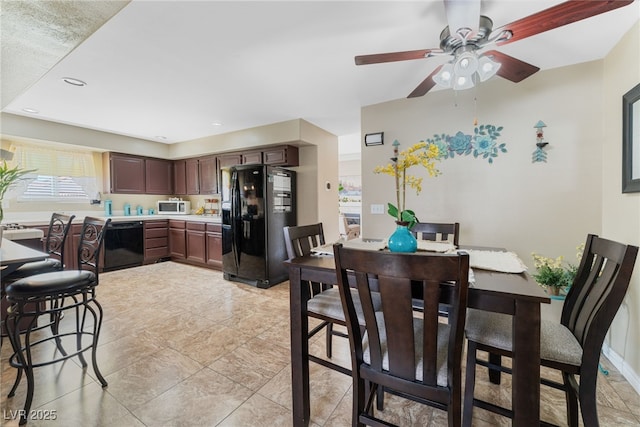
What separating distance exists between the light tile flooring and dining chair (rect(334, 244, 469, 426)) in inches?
23.9

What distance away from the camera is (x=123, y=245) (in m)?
4.54

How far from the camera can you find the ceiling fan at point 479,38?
126 centimetres

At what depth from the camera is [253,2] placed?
160 cm

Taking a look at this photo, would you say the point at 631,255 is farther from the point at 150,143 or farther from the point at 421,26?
the point at 150,143

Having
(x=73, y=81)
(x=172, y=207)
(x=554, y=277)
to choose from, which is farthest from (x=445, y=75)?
(x=172, y=207)

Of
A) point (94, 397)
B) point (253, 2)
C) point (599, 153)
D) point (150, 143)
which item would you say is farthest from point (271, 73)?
point (150, 143)

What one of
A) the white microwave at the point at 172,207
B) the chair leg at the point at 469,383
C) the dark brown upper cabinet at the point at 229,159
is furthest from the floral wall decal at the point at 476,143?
the white microwave at the point at 172,207

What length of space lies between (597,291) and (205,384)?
2.25m

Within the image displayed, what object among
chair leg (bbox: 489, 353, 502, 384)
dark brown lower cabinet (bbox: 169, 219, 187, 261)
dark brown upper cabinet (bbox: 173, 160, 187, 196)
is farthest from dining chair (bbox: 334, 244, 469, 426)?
dark brown upper cabinet (bbox: 173, 160, 187, 196)

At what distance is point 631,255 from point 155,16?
9.06ft

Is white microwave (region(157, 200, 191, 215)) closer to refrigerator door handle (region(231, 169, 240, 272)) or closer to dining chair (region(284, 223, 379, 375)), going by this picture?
refrigerator door handle (region(231, 169, 240, 272))

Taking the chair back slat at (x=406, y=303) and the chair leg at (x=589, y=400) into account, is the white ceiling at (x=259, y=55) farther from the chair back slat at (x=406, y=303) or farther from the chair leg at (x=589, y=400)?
the chair leg at (x=589, y=400)

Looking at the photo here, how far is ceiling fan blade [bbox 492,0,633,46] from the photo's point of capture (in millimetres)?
1190

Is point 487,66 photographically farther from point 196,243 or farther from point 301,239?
point 196,243
